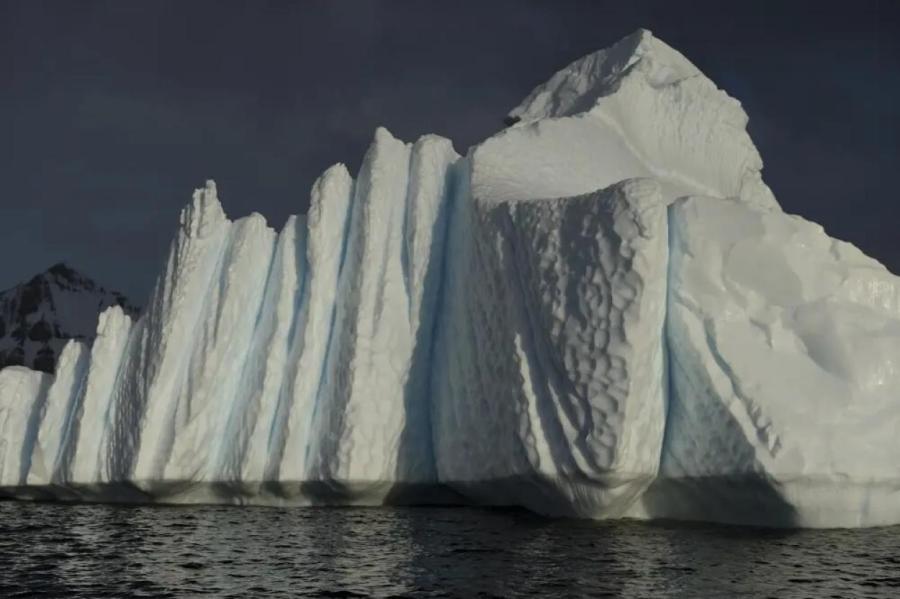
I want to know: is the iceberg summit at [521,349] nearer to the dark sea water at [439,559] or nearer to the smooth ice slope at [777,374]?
the smooth ice slope at [777,374]

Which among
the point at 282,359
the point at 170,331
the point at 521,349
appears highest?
the point at 170,331

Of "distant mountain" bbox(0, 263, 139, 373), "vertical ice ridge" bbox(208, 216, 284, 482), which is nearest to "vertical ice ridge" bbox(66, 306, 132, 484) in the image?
"vertical ice ridge" bbox(208, 216, 284, 482)

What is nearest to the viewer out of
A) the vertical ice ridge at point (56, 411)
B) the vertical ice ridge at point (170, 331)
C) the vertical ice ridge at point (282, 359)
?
the vertical ice ridge at point (282, 359)

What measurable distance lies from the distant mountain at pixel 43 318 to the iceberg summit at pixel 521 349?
43261 millimetres

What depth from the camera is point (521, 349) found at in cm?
1324

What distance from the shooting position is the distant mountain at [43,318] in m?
61.8

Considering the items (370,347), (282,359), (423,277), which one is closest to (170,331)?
(282,359)

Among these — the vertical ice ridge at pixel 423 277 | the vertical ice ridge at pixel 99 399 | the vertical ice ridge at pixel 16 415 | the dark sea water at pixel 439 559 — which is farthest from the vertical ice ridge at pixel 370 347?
the vertical ice ridge at pixel 16 415

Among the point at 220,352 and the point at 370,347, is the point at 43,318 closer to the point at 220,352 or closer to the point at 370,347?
the point at 220,352

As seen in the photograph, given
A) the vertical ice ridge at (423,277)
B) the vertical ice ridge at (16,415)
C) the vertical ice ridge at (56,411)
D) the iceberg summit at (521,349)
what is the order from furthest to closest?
1. the vertical ice ridge at (16,415)
2. the vertical ice ridge at (56,411)
3. the vertical ice ridge at (423,277)
4. the iceberg summit at (521,349)

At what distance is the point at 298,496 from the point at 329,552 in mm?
6049

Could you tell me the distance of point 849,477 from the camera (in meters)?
11.4

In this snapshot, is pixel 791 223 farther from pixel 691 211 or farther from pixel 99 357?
pixel 99 357

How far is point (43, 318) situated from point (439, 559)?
62.1m
